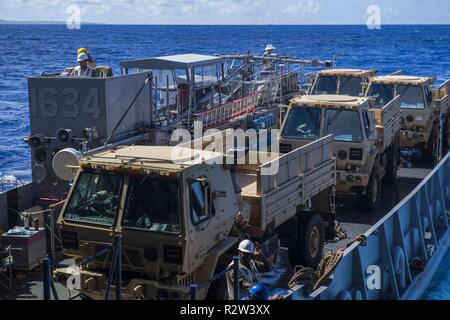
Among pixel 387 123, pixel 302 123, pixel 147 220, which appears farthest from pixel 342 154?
pixel 147 220

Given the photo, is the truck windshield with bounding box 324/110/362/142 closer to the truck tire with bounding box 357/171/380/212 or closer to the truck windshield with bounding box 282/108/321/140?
the truck windshield with bounding box 282/108/321/140

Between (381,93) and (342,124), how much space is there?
554 centimetres

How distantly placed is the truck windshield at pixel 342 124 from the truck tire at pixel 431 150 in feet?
18.0

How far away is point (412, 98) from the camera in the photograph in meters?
19.3

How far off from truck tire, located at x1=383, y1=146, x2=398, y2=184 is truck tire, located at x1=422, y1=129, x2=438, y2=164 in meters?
2.77

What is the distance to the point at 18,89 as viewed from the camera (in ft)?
165

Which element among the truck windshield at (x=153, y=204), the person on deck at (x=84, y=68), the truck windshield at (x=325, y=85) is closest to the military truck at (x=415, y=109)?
the truck windshield at (x=325, y=85)

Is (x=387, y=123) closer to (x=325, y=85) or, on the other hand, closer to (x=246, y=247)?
(x=325, y=85)

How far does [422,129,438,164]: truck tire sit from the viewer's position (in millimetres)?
19252

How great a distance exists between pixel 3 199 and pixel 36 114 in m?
2.30

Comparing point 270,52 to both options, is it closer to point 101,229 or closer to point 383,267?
point 383,267

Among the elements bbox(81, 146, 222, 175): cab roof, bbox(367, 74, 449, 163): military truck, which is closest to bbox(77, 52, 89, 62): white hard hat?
bbox(81, 146, 222, 175): cab roof

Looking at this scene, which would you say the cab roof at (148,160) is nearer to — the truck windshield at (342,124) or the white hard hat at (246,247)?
the white hard hat at (246,247)
